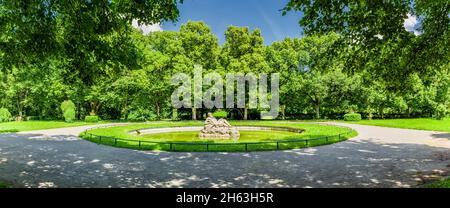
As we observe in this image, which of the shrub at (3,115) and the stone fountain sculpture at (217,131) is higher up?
the shrub at (3,115)

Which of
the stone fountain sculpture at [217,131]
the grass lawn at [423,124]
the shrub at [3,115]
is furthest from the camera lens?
the shrub at [3,115]

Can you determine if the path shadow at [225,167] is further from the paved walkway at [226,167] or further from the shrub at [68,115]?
the shrub at [68,115]

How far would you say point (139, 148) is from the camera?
1966 cm

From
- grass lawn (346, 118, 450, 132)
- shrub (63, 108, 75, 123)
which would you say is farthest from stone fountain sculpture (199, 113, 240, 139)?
shrub (63, 108, 75, 123)

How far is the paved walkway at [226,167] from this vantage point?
11.3 meters

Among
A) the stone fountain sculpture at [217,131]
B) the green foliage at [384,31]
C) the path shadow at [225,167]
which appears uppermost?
the green foliage at [384,31]

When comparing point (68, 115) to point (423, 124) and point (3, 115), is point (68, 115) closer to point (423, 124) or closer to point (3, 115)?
point (3, 115)

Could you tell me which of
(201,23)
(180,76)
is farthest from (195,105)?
(201,23)
